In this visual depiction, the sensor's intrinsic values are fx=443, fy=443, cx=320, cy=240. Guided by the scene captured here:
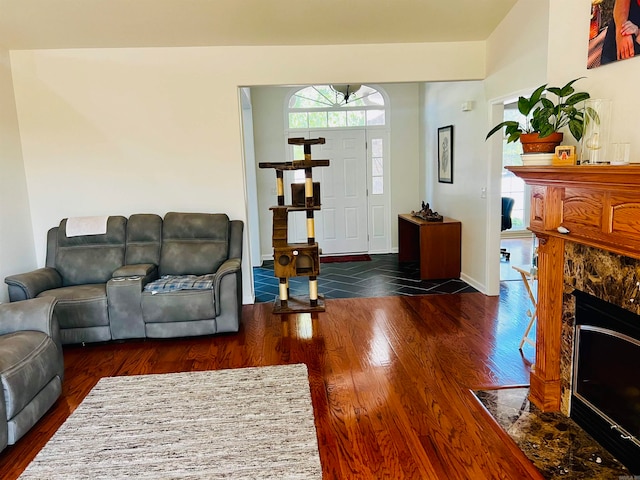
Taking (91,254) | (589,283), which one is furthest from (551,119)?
(91,254)

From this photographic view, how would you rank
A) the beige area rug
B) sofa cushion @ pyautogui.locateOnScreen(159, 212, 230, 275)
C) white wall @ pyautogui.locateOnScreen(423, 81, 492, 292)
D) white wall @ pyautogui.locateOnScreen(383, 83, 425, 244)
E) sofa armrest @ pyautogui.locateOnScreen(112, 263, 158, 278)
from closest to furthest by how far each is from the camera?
1. the beige area rug
2. sofa armrest @ pyautogui.locateOnScreen(112, 263, 158, 278)
3. sofa cushion @ pyautogui.locateOnScreen(159, 212, 230, 275)
4. white wall @ pyautogui.locateOnScreen(423, 81, 492, 292)
5. white wall @ pyautogui.locateOnScreen(383, 83, 425, 244)

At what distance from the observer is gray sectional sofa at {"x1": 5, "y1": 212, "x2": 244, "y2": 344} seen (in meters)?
3.77

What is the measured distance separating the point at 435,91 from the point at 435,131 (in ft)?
1.76

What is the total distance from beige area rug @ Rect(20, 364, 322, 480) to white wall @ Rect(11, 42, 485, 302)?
2.10m

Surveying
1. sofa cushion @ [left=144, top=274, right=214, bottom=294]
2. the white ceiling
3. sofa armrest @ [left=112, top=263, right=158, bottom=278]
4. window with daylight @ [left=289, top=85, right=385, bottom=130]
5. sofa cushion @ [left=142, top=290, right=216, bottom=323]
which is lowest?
sofa cushion @ [left=142, top=290, right=216, bottom=323]

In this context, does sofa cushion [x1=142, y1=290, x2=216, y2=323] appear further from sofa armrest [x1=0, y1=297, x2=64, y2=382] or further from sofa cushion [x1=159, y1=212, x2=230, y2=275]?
sofa armrest [x1=0, y1=297, x2=64, y2=382]

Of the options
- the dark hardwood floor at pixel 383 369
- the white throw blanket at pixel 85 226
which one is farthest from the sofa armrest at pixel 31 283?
the dark hardwood floor at pixel 383 369

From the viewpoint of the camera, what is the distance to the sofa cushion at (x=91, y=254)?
419 centimetres

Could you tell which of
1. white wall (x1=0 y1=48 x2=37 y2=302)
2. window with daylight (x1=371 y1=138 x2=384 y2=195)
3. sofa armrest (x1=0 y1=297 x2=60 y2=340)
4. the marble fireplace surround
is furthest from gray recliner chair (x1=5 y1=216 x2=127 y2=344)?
window with daylight (x1=371 y1=138 x2=384 y2=195)

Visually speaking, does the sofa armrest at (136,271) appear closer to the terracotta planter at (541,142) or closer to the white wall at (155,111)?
the white wall at (155,111)

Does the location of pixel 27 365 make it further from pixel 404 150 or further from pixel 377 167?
pixel 404 150

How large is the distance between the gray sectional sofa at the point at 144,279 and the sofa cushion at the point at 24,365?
982 mm

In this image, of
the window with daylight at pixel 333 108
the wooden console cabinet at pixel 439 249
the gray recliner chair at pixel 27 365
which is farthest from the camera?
the window with daylight at pixel 333 108

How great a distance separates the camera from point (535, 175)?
96.0 inches
